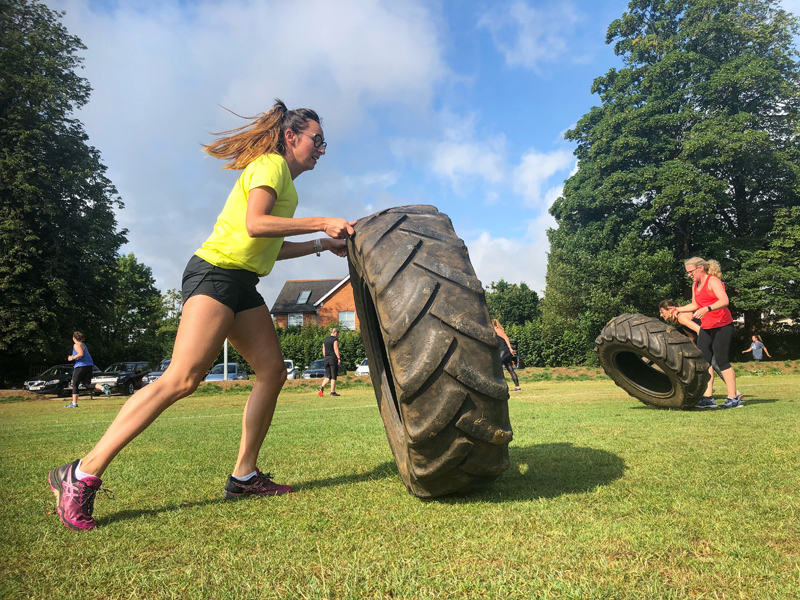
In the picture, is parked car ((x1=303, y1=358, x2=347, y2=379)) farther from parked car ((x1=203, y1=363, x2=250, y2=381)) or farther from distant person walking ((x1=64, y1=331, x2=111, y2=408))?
distant person walking ((x1=64, y1=331, x2=111, y2=408))

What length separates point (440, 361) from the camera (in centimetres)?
236

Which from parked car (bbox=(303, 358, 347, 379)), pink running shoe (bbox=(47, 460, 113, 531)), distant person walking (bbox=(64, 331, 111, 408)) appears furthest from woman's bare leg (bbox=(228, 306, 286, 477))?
parked car (bbox=(303, 358, 347, 379))

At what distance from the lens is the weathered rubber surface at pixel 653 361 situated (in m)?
6.66

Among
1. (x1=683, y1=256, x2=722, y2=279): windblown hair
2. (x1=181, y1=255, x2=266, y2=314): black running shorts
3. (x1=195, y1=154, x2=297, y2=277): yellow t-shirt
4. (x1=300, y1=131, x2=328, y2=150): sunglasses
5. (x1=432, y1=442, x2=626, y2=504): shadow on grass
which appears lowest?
(x1=432, y1=442, x2=626, y2=504): shadow on grass

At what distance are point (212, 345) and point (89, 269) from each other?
103ft

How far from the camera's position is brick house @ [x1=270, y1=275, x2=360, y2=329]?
2124 inches

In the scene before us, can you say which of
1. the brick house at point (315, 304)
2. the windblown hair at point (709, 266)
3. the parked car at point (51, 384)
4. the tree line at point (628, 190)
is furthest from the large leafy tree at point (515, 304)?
the windblown hair at point (709, 266)

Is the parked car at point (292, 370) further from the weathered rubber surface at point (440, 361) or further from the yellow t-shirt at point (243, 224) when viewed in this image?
the weathered rubber surface at point (440, 361)

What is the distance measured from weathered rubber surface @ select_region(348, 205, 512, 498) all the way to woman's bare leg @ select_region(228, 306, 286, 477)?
1.08 metres

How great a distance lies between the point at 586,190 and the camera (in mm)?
32594

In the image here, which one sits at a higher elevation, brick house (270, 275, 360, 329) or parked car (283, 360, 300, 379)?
brick house (270, 275, 360, 329)

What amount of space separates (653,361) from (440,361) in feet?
18.3

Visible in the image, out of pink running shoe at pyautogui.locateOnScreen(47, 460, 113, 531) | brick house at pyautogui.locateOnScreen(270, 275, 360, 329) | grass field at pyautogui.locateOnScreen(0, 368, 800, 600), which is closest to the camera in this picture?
grass field at pyautogui.locateOnScreen(0, 368, 800, 600)

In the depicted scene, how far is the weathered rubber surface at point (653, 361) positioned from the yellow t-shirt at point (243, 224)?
538cm
